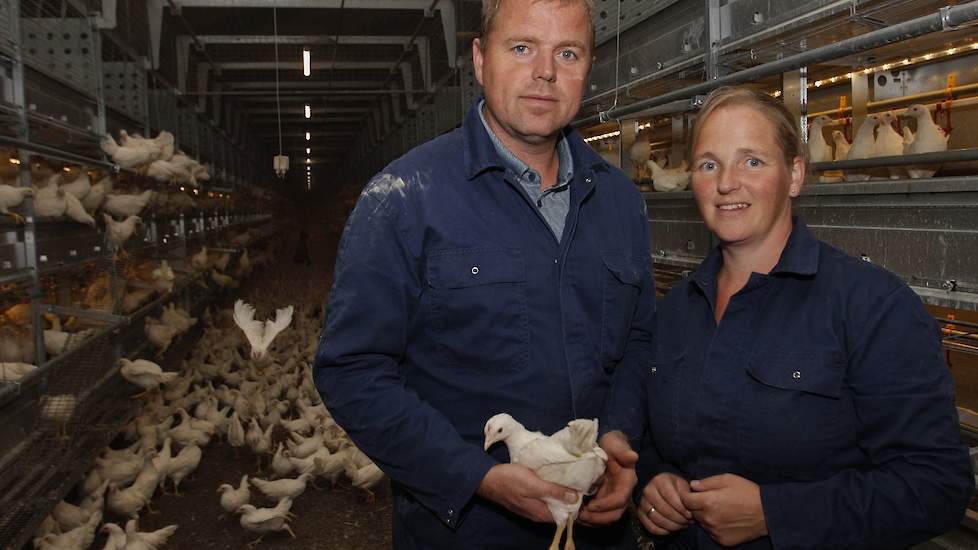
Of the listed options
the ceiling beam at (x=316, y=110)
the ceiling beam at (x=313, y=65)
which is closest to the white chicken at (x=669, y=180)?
the ceiling beam at (x=313, y=65)

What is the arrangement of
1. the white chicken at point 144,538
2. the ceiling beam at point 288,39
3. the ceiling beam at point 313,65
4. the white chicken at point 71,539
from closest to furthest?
the white chicken at point 71,539
the white chicken at point 144,538
the ceiling beam at point 288,39
the ceiling beam at point 313,65

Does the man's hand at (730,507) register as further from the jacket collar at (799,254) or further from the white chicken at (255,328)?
the white chicken at (255,328)

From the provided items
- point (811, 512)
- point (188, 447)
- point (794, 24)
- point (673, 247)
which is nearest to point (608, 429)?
point (811, 512)

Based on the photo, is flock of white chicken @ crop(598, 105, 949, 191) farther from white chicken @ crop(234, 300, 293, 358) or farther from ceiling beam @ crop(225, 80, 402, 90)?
ceiling beam @ crop(225, 80, 402, 90)

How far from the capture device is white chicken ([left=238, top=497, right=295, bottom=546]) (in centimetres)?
343

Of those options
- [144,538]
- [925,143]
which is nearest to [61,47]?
[144,538]

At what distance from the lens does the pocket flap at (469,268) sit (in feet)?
4.54

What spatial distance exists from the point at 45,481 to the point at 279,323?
1.58 m

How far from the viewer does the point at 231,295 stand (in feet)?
36.8

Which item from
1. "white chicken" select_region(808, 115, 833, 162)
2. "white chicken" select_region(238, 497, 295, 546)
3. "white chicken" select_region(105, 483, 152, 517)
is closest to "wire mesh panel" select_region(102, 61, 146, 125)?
"white chicken" select_region(105, 483, 152, 517)

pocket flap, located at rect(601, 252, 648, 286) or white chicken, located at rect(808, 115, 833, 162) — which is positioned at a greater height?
white chicken, located at rect(808, 115, 833, 162)

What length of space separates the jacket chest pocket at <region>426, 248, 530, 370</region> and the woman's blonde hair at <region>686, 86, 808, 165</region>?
49 cm

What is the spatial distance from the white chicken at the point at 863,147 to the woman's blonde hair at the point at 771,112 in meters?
1.66

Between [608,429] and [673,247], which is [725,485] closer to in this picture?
[608,429]
